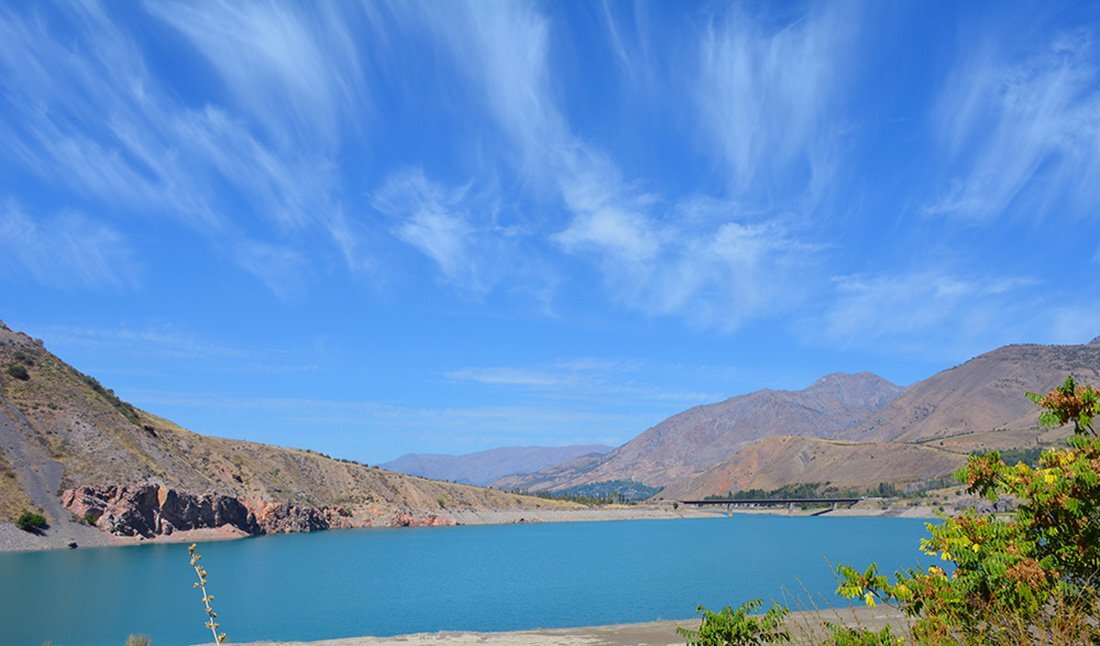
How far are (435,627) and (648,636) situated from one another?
1301 cm

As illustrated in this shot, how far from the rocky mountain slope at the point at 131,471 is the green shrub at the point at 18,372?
0.19 m

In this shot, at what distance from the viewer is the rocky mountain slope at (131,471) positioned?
8575cm

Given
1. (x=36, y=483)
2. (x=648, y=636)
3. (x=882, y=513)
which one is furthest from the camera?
(x=882, y=513)

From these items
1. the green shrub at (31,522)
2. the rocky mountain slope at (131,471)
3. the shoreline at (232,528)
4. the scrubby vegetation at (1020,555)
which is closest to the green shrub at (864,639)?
the scrubby vegetation at (1020,555)

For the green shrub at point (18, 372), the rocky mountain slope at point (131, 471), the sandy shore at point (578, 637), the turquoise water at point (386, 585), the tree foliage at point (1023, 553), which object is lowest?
the sandy shore at point (578, 637)

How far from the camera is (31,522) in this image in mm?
77500

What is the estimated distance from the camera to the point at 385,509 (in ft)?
475

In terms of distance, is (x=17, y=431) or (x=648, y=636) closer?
(x=648, y=636)

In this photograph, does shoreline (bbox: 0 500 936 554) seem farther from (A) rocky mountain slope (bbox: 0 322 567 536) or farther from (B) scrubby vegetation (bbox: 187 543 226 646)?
(B) scrubby vegetation (bbox: 187 543 226 646)

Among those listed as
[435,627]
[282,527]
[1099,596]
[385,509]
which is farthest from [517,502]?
[1099,596]

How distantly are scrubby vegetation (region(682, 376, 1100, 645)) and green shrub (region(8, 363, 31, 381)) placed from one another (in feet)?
382

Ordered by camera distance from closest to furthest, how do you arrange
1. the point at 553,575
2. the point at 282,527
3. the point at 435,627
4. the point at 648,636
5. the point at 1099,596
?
the point at 1099,596 → the point at 648,636 → the point at 435,627 → the point at 553,575 → the point at 282,527

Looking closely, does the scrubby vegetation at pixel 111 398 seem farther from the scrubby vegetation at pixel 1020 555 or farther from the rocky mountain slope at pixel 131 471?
the scrubby vegetation at pixel 1020 555

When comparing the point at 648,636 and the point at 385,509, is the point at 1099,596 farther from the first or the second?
the point at 385,509
